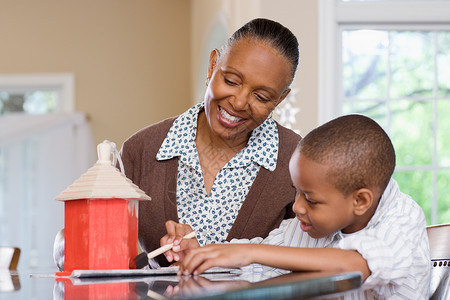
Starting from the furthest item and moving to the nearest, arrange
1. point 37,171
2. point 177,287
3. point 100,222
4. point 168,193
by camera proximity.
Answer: point 37,171 < point 168,193 < point 100,222 < point 177,287

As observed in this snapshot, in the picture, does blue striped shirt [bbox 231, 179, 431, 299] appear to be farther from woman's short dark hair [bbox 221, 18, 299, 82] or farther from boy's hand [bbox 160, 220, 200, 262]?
woman's short dark hair [bbox 221, 18, 299, 82]

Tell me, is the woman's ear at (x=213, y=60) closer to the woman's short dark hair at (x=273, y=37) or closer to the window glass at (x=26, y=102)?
the woman's short dark hair at (x=273, y=37)

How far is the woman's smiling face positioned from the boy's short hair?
0.38 metres

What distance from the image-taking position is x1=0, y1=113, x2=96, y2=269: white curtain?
258 inches

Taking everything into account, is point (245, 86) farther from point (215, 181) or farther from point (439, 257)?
point (439, 257)

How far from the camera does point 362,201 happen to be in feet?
4.48

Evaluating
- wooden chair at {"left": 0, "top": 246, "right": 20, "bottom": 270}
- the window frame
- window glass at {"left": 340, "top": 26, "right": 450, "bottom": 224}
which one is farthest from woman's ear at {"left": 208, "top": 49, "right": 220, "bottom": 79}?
the window frame

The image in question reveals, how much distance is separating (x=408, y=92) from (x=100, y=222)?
3614 mm

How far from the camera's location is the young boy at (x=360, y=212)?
48.9 inches

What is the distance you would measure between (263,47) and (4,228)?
216 inches

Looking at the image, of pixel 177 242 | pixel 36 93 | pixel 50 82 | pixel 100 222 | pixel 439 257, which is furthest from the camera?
pixel 36 93

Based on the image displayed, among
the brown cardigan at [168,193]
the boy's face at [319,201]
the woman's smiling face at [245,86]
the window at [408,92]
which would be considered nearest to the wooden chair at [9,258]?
the brown cardigan at [168,193]

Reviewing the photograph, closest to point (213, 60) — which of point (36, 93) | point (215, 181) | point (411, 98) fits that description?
point (215, 181)

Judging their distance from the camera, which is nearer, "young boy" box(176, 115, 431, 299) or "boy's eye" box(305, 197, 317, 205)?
"young boy" box(176, 115, 431, 299)
